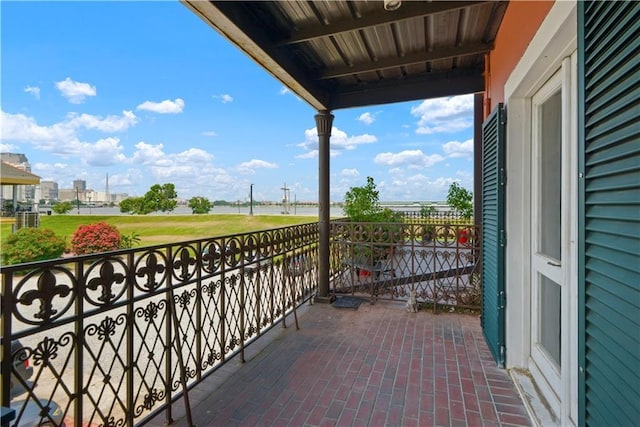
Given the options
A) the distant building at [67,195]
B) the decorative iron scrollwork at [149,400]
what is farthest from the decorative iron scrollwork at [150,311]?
the distant building at [67,195]

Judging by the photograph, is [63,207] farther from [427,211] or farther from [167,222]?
[427,211]

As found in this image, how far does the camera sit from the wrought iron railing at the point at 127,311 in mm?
1123

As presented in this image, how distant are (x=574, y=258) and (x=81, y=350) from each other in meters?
2.20

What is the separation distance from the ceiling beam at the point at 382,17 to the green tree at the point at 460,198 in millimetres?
5997

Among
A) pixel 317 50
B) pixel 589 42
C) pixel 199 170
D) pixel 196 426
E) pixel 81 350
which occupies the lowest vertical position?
pixel 196 426

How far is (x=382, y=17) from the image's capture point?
7.26 ft

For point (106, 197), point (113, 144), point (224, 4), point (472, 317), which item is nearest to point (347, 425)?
point (472, 317)

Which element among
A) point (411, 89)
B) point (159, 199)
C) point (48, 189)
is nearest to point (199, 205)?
point (159, 199)

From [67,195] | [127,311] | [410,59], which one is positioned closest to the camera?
[127,311]

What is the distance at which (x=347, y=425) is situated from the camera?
1.70 meters

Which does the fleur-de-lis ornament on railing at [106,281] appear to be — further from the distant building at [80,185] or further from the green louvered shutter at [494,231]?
the distant building at [80,185]

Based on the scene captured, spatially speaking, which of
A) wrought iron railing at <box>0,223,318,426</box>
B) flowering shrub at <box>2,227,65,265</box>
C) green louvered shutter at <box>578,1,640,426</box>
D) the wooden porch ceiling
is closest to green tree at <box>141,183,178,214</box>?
flowering shrub at <box>2,227,65,265</box>

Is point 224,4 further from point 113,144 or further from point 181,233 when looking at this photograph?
point 113,144

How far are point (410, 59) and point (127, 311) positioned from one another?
10.2ft
